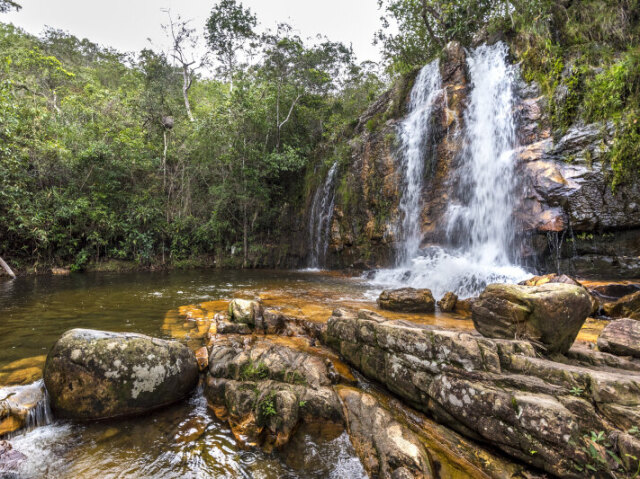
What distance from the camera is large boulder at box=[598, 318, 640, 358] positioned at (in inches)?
125

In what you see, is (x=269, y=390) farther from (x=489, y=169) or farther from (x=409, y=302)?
(x=489, y=169)

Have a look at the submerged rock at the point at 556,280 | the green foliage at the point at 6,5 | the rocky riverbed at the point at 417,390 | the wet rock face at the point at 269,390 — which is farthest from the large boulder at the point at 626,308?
the green foliage at the point at 6,5

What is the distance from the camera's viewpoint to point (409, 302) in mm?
6445

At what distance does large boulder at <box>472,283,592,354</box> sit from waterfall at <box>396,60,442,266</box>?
8233 mm

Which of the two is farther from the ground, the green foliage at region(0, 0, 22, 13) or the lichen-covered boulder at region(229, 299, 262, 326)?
the green foliage at region(0, 0, 22, 13)

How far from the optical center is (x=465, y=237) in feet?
33.7

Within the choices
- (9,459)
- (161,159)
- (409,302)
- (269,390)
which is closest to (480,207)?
(409,302)

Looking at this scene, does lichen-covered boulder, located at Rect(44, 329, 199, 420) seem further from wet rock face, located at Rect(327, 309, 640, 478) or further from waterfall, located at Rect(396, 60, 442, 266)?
waterfall, located at Rect(396, 60, 442, 266)

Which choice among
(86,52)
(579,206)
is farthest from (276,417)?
(86,52)

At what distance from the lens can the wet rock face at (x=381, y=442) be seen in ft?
7.18

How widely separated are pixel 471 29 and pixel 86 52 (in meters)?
33.5

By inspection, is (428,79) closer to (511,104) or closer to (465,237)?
(511,104)

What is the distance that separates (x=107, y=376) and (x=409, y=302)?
5461 millimetres

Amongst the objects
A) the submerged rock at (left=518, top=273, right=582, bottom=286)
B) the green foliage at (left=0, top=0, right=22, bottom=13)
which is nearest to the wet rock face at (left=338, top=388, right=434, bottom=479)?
the submerged rock at (left=518, top=273, right=582, bottom=286)
